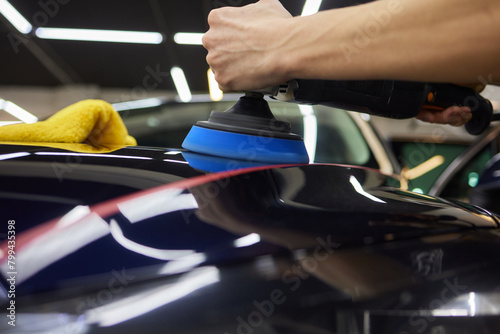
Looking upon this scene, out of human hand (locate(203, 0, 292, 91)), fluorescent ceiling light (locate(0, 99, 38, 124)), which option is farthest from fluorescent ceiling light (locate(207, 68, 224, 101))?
fluorescent ceiling light (locate(0, 99, 38, 124))

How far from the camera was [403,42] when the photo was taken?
1.52 ft

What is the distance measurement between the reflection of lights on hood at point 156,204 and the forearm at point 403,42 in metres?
0.21

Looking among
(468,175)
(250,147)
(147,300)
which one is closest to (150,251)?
(147,300)

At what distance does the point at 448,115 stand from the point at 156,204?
1.74 ft

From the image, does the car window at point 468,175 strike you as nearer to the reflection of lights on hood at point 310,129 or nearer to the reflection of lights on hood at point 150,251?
the reflection of lights on hood at point 310,129

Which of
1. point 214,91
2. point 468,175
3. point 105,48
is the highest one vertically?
point 105,48

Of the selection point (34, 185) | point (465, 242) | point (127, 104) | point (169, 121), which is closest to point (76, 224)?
point (34, 185)

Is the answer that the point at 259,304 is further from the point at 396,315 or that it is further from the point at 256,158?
the point at 256,158

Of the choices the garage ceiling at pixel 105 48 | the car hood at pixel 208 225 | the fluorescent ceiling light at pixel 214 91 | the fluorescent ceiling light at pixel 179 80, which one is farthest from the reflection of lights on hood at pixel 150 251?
the fluorescent ceiling light at pixel 179 80

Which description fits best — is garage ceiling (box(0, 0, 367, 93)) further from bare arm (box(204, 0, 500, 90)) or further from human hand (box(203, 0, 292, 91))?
bare arm (box(204, 0, 500, 90))

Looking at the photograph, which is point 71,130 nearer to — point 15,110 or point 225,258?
point 225,258

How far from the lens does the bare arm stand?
44 centimetres

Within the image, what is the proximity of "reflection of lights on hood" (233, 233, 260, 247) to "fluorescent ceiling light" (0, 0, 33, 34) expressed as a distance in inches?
269

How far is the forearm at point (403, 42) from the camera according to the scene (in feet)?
1.43
